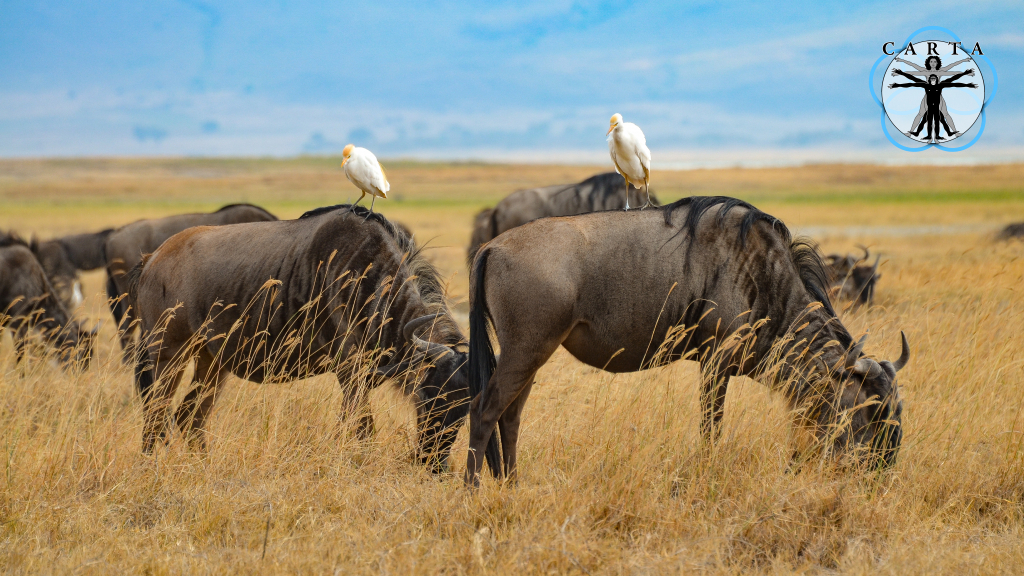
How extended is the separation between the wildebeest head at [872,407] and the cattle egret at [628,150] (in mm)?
1917

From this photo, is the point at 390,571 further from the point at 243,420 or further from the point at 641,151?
the point at 641,151

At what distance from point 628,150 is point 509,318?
2229 millimetres

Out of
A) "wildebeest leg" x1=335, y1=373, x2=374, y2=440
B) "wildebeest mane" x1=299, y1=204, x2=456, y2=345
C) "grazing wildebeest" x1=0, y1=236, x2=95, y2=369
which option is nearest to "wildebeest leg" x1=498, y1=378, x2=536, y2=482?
"wildebeest mane" x1=299, y1=204, x2=456, y2=345

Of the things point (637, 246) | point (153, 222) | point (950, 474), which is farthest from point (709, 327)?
point (153, 222)

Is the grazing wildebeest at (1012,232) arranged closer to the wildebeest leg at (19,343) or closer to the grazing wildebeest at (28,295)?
the grazing wildebeest at (28,295)

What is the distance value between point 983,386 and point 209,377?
225 inches

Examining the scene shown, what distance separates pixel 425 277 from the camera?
5.54 m

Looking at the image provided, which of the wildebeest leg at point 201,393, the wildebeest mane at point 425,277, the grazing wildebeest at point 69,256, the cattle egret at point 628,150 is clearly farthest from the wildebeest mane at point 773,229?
the grazing wildebeest at point 69,256

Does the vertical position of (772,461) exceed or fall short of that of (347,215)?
it falls short

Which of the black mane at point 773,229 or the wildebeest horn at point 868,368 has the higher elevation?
the black mane at point 773,229

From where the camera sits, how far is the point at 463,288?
15930 mm

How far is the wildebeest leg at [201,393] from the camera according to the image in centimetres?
582

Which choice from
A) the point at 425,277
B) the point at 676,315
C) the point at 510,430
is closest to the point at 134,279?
the point at 425,277

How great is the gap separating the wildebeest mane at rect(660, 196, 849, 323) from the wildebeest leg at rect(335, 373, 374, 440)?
2.19m
